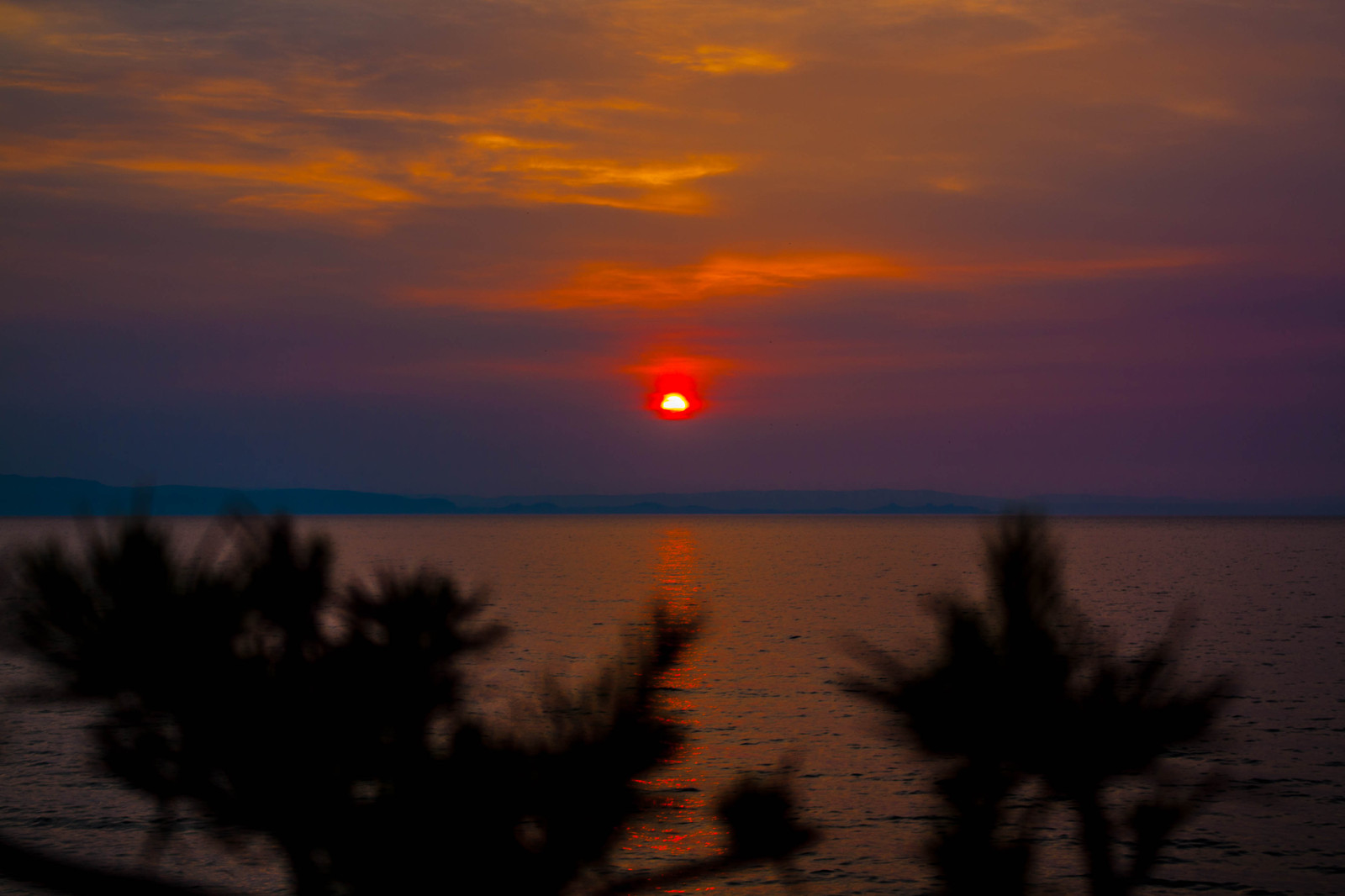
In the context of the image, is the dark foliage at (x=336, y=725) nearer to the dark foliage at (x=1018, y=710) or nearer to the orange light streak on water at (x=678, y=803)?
the orange light streak on water at (x=678, y=803)

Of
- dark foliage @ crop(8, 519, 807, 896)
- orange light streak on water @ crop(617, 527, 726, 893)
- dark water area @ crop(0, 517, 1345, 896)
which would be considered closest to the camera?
dark foliage @ crop(8, 519, 807, 896)

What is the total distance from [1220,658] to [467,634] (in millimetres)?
57604

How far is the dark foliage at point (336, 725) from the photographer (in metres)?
→ 4.74

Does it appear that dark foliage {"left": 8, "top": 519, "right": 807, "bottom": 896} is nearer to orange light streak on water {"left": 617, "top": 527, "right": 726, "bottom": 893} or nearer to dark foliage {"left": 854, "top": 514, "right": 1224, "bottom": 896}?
orange light streak on water {"left": 617, "top": 527, "right": 726, "bottom": 893}

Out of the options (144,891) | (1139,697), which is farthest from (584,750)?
(1139,697)

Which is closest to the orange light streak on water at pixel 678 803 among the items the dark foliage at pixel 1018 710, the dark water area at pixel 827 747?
the dark water area at pixel 827 747

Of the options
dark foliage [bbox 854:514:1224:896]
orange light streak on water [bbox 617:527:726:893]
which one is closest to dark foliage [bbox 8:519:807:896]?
orange light streak on water [bbox 617:527:726:893]

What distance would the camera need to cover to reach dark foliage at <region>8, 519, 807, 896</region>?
4742 millimetres

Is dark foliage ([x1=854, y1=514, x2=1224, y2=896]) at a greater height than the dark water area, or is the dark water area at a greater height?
the dark water area

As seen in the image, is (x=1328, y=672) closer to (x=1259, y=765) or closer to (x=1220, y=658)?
(x=1220, y=658)

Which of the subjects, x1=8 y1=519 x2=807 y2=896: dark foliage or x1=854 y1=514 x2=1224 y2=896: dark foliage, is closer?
x1=8 y1=519 x2=807 y2=896: dark foliage

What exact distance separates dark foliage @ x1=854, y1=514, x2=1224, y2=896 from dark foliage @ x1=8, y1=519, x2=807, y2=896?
0.87m

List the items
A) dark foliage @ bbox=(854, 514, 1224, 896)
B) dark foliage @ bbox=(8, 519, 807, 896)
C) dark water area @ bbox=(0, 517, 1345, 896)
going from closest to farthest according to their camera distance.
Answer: dark foliage @ bbox=(8, 519, 807, 896) < dark foliage @ bbox=(854, 514, 1224, 896) < dark water area @ bbox=(0, 517, 1345, 896)

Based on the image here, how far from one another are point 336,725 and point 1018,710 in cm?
334
